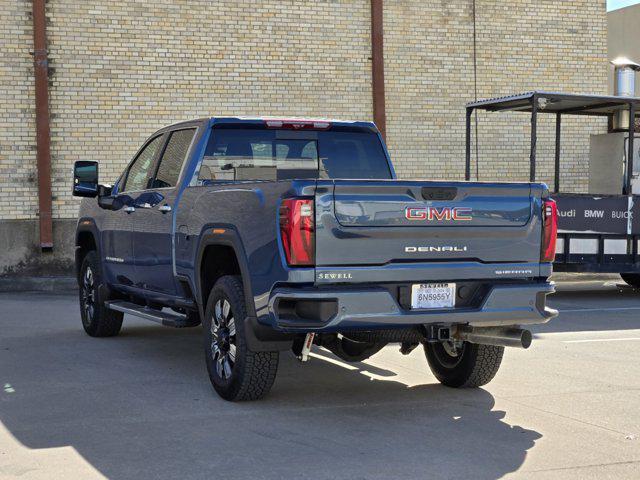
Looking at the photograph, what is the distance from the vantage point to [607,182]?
17.6 metres

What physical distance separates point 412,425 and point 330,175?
2895 millimetres

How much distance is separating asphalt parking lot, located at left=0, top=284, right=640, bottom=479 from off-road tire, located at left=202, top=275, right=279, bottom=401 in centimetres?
11

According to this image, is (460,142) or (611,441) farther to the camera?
(460,142)

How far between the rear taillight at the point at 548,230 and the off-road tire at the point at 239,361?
193 cm

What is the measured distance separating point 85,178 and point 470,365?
165 inches

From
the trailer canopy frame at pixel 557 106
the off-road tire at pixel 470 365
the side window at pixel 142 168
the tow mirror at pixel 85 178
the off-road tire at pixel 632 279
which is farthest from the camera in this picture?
the off-road tire at pixel 632 279

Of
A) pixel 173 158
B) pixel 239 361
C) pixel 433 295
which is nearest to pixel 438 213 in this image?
pixel 433 295

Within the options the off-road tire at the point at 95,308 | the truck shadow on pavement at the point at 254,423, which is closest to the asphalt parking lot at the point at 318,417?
the truck shadow on pavement at the point at 254,423

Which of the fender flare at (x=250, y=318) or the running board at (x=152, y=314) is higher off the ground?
the fender flare at (x=250, y=318)

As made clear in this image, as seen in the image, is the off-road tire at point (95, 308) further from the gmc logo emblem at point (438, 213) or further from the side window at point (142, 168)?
the gmc logo emblem at point (438, 213)

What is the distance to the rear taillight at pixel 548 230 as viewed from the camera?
688 centimetres

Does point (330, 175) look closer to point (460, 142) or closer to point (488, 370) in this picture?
point (488, 370)

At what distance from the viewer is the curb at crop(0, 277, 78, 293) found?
1706cm

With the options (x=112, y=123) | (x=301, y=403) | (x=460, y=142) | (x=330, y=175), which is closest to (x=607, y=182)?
(x=460, y=142)
